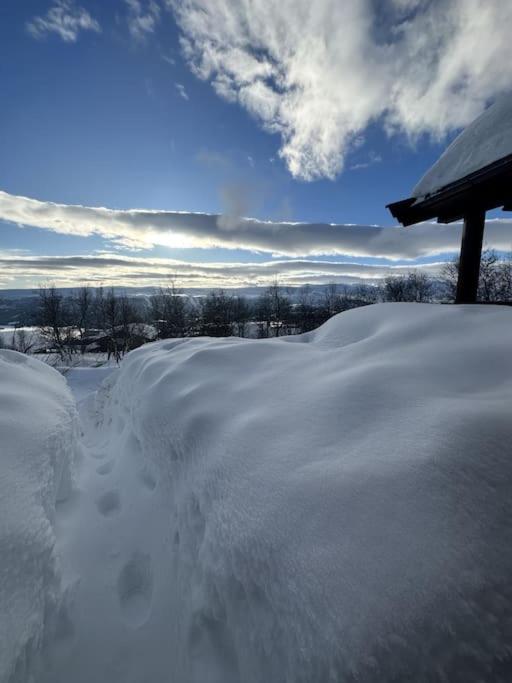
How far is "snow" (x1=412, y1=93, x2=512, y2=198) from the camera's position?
2.97 metres

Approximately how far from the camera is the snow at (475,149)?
A: 2.97 metres

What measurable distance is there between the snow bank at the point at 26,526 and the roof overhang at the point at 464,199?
4627 millimetres

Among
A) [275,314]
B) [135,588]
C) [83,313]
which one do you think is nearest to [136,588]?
[135,588]

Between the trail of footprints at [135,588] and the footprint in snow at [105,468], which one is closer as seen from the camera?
the trail of footprints at [135,588]

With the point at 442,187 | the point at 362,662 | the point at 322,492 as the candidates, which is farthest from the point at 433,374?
the point at 442,187

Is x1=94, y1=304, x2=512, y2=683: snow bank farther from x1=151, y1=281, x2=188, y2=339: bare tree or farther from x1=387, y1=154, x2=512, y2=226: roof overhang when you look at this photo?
x1=151, y1=281, x2=188, y2=339: bare tree

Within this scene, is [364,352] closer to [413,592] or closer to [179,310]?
[413,592]

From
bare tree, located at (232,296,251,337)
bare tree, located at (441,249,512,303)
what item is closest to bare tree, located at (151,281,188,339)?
bare tree, located at (232,296,251,337)

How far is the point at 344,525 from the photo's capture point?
1163 millimetres

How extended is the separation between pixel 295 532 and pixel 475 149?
166 inches

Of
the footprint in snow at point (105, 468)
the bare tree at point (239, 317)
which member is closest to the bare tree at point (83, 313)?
the bare tree at point (239, 317)

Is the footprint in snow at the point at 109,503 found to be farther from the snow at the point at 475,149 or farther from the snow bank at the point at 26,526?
the snow at the point at 475,149

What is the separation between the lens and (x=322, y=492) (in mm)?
1339

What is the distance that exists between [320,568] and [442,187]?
4120 mm
